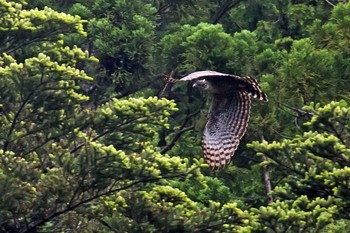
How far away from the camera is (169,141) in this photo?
1753 cm

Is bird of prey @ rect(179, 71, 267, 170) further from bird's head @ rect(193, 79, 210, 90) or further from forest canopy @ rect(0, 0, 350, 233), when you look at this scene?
forest canopy @ rect(0, 0, 350, 233)

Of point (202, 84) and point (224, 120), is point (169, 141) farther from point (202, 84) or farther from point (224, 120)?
point (202, 84)

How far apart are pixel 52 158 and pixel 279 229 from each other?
2.34 m

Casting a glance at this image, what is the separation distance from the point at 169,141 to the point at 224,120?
12.7 feet

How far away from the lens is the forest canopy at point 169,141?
1166 centimetres

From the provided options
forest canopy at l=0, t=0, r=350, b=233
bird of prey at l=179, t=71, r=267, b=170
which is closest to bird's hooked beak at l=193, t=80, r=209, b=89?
bird of prey at l=179, t=71, r=267, b=170

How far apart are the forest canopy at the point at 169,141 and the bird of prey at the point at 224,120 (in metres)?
0.31

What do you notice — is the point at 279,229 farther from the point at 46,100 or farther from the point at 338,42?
the point at 338,42

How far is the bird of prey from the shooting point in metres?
13.4

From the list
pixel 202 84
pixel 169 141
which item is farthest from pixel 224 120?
pixel 169 141

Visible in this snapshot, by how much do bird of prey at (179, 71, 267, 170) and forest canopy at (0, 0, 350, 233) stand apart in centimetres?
31

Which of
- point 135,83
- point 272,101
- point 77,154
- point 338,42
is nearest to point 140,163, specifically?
point 77,154

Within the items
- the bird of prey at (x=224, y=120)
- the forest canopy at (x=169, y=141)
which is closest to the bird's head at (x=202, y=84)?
the bird of prey at (x=224, y=120)

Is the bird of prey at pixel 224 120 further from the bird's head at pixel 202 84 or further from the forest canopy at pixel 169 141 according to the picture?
the forest canopy at pixel 169 141
